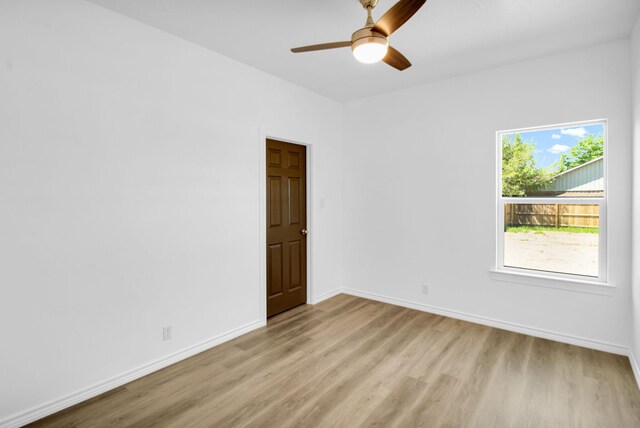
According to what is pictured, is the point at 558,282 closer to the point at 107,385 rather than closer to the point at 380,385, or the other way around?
the point at 380,385

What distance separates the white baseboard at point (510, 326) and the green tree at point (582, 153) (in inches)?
63.3

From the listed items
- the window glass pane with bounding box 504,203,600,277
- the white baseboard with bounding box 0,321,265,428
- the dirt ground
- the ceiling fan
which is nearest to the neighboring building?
the window glass pane with bounding box 504,203,600,277

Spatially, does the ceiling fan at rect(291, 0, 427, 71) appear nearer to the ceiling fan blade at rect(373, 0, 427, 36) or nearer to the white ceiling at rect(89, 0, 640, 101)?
the ceiling fan blade at rect(373, 0, 427, 36)

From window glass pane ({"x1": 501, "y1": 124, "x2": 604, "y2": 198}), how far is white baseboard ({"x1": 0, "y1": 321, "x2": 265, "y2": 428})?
335 centimetres

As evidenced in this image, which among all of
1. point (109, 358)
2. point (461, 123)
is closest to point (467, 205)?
point (461, 123)

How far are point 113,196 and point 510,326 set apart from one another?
391 centimetres

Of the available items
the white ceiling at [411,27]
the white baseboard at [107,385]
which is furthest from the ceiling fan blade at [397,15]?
the white baseboard at [107,385]

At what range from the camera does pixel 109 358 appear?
2455mm

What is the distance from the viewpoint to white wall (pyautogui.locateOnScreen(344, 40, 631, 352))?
2928mm

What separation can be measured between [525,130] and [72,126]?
400 cm

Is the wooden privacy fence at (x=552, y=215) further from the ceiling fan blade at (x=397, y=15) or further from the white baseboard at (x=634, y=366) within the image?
the ceiling fan blade at (x=397, y=15)

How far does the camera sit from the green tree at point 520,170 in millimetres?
3418

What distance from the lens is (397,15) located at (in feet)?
6.05

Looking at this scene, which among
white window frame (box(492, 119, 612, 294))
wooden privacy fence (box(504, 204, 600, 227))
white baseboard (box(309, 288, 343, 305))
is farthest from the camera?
white baseboard (box(309, 288, 343, 305))
